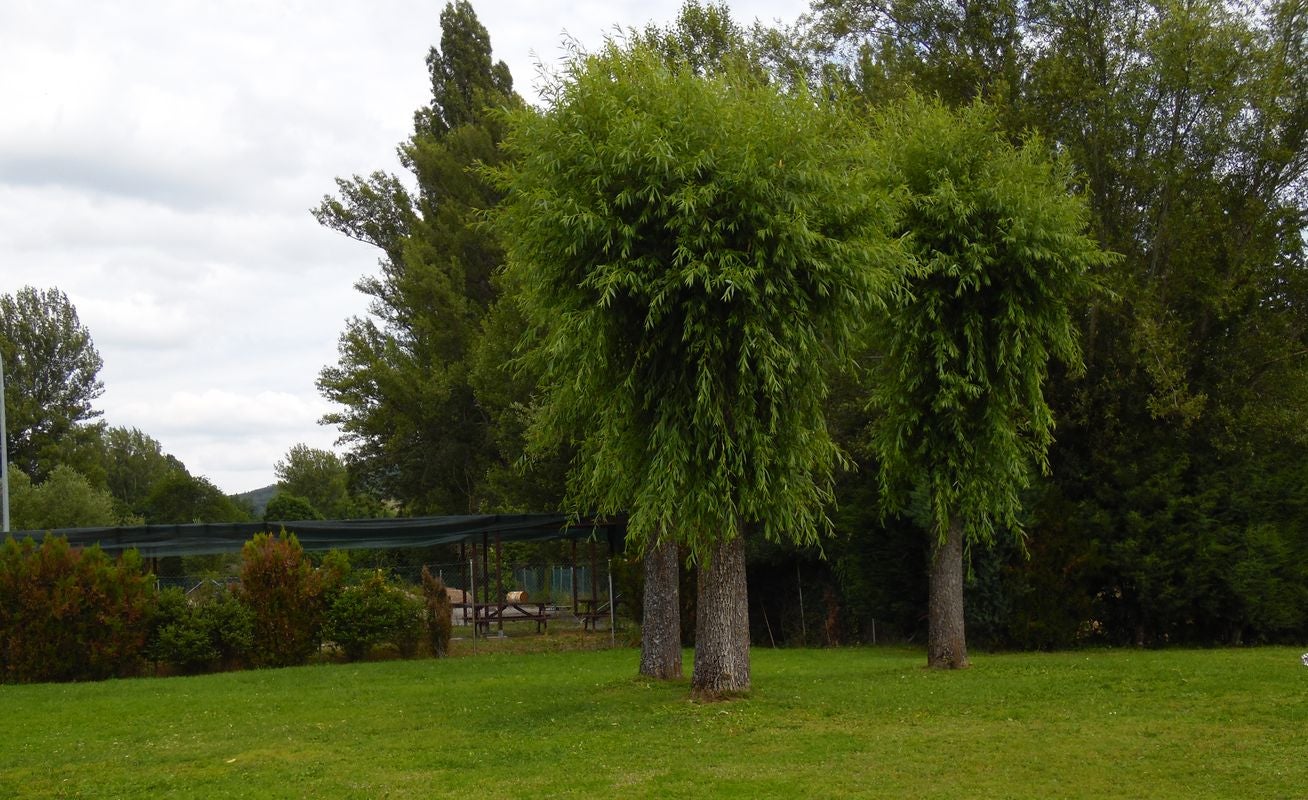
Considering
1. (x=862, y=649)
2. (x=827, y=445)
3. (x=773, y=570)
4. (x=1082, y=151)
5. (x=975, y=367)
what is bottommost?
(x=862, y=649)

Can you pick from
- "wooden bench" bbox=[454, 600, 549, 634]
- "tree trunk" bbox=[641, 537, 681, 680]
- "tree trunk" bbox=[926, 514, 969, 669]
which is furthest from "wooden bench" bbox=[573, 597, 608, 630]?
"tree trunk" bbox=[926, 514, 969, 669]

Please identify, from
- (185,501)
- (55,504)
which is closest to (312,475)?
(185,501)

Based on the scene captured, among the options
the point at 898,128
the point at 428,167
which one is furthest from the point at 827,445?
the point at 428,167

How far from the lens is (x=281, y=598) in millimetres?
20062

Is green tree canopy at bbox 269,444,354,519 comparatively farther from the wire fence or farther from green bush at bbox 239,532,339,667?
green bush at bbox 239,532,339,667

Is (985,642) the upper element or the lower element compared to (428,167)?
lower

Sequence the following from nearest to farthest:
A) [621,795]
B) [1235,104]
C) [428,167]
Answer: [621,795] < [1235,104] < [428,167]

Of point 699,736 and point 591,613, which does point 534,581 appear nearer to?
point 591,613

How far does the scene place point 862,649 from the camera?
2164cm

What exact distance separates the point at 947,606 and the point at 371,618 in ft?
34.5

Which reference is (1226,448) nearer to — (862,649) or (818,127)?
(862,649)

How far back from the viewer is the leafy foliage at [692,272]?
11.3 metres

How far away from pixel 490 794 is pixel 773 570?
16.5 m

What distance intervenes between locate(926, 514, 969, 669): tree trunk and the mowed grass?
0.44m
